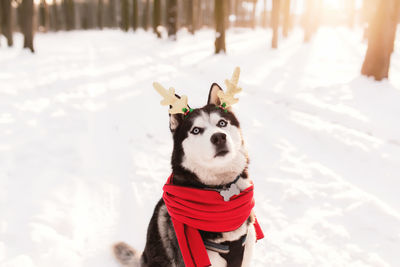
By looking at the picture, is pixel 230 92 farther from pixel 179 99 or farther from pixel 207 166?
pixel 207 166

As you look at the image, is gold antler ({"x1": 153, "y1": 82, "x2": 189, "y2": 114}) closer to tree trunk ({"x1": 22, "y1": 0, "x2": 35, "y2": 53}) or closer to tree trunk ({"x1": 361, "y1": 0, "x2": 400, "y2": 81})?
tree trunk ({"x1": 361, "y1": 0, "x2": 400, "y2": 81})

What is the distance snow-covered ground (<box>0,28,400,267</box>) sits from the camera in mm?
3271

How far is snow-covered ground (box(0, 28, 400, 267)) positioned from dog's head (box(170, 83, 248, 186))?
1.24 m

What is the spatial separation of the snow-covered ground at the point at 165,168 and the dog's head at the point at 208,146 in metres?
1.24

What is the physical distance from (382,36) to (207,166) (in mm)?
9291

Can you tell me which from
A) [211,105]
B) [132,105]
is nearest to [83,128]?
[132,105]

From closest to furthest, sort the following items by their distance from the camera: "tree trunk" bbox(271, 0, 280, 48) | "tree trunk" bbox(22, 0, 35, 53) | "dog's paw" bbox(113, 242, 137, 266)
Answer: "dog's paw" bbox(113, 242, 137, 266), "tree trunk" bbox(22, 0, 35, 53), "tree trunk" bbox(271, 0, 280, 48)

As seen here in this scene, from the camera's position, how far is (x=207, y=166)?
236 cm

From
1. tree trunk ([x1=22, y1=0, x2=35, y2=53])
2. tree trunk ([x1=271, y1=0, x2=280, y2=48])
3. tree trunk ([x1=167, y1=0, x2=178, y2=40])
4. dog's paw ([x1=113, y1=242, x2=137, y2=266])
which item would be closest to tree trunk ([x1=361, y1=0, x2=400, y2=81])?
dog's paw ([x1=113, y1=242, x2=137, y2=266])

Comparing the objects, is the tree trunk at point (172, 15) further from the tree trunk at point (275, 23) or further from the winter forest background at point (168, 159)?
the winter forest background at point (168, 159)

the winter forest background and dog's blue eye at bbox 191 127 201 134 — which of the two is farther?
the winter forest background

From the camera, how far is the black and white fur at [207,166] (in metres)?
2.31

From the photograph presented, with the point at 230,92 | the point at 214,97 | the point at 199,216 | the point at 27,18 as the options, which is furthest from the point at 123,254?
the point at 27,18

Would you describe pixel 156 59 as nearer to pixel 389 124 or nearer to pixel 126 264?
pixel 389 124
